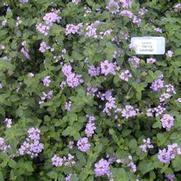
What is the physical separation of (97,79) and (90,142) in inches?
12.9

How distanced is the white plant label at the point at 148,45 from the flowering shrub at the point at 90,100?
0.04 meters

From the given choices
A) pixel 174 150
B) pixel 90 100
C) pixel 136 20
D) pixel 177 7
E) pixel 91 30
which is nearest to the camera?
pixel 174 150

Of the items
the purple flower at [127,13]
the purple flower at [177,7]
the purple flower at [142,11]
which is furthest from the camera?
the purple flower at [177,7]

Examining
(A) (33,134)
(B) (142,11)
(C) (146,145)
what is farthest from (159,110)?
(B) (142,11)

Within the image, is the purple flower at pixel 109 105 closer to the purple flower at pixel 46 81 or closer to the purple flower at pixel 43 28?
the purple flower at pixel 46 81

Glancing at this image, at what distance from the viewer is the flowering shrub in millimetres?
2307

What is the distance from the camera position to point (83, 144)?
7.71ft

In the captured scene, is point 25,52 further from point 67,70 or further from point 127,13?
point 127,13

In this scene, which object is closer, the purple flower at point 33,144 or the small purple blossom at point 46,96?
the purple flower at point 33,144

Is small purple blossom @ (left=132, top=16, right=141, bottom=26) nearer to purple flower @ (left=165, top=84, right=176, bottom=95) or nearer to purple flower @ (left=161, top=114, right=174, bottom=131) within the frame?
purple flower @ (left=165, top=84, right=176, bottom=95)

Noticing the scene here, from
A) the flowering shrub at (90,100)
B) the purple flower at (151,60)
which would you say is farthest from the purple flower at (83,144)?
the purple flower at (151,60)

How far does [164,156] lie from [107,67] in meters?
0.53

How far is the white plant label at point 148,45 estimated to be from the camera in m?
2.59

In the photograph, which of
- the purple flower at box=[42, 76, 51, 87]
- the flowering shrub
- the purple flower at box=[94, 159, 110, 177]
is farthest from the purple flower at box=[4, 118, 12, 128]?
the purple flower at box=[94, 159, 110, 177]
